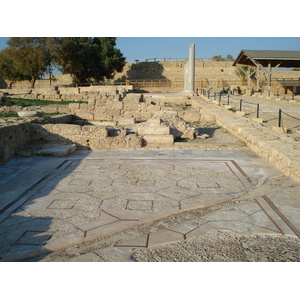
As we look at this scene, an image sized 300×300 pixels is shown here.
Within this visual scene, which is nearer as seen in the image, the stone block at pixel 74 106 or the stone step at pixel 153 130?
the stone step at pixel 153 130

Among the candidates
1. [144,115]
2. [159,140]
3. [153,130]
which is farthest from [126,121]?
[159,140]

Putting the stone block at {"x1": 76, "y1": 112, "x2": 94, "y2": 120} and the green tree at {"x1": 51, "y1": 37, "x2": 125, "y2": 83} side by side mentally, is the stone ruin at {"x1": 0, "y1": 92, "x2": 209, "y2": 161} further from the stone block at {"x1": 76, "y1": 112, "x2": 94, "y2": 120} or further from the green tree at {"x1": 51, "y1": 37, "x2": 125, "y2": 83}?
the green tree at {"x1": 51, "y1": 37, "x2": 125, "y2": 83}

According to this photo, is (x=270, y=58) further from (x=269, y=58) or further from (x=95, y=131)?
(x=95, y=131)

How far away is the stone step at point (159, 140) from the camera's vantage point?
725 cm

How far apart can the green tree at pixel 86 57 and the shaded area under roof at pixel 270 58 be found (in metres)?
15.7

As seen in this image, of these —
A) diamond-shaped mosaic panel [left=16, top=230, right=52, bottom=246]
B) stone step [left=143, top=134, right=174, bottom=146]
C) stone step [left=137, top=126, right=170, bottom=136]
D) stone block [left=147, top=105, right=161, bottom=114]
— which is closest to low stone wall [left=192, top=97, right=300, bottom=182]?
stone step [left=143, top=134, right=174, bottom=146]

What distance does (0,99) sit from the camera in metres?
14.6

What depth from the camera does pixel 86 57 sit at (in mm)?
36094

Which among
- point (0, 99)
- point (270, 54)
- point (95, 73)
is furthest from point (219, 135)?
point (95, 73)

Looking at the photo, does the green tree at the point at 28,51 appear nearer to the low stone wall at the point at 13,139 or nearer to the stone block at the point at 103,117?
the stone block at the point at 103,117

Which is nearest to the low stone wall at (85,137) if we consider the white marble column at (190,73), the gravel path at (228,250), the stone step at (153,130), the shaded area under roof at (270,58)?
the stone step at (153,130)

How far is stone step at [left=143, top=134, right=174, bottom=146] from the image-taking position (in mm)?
7250

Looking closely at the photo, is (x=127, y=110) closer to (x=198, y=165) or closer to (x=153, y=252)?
(x=198, y=165)

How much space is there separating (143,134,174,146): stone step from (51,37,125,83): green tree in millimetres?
26593
